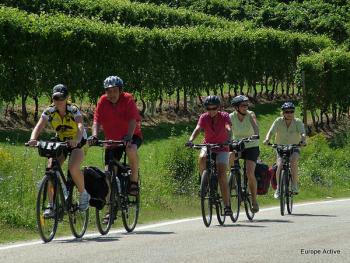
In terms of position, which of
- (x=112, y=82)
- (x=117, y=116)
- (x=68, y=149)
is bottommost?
(x=68, y=149)

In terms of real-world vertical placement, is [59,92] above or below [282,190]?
above

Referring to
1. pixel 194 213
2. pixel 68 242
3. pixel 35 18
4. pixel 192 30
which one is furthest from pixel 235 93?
pixel 68 242

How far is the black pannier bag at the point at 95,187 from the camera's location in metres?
12.6

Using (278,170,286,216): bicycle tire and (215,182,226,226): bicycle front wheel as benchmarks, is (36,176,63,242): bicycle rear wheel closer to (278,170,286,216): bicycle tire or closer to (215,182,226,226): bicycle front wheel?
(215,182,226,226): bicycle front wheel

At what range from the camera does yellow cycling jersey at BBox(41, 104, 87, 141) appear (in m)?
12.0

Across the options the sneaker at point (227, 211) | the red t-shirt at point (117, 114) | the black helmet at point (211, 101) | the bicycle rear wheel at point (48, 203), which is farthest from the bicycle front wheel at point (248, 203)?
the bicycle rear wheel at point (48, 203)

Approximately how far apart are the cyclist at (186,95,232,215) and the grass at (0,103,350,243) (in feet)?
5.36

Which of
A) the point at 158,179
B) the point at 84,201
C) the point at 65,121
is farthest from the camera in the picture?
the point at 158,179

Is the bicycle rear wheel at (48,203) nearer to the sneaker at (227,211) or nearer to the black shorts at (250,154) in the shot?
the sneaker at (227,211)

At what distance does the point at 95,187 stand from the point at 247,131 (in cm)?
438

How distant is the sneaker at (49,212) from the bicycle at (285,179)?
6.29 m

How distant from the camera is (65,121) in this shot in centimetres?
1209

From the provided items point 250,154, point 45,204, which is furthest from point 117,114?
point 250,154

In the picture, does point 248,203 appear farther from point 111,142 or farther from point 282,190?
point 111,142
